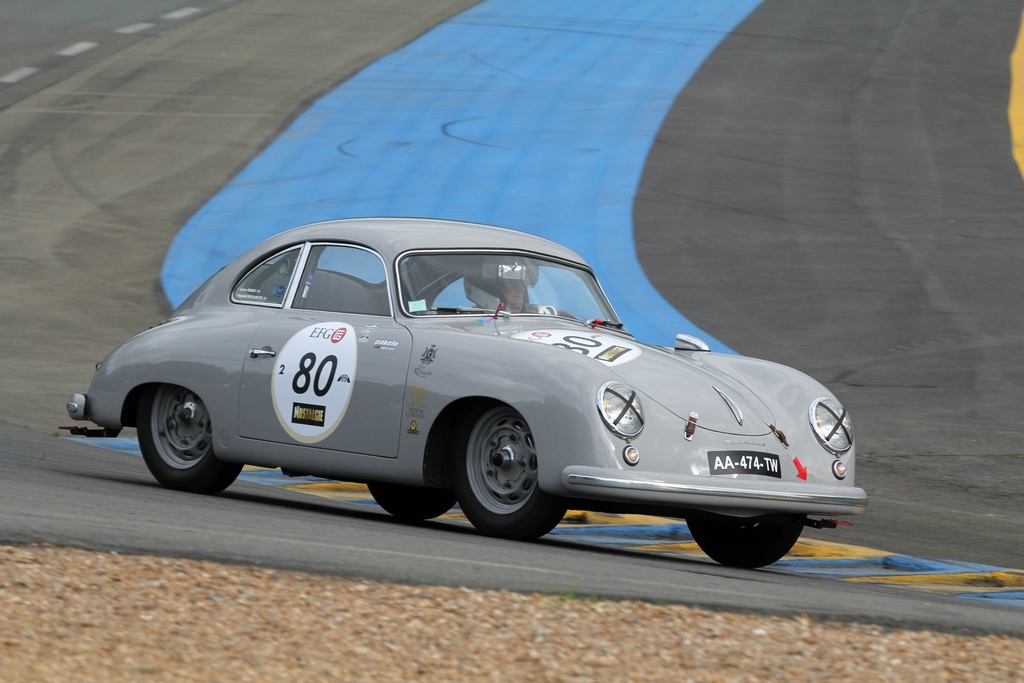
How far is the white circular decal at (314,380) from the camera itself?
746 cm

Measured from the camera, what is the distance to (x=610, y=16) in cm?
2855

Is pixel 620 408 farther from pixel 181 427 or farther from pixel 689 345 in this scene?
pixel 181 427

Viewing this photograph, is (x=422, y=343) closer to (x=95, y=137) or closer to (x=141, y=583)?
(x=141, y=583)

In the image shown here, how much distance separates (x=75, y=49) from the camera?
2664 cm

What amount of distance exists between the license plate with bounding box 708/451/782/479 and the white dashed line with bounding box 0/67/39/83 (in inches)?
796

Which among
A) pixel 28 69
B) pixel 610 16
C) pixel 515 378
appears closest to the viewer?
pixel 515 378

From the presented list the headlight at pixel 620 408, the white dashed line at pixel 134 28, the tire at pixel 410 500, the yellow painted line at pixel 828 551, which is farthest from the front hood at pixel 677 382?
the white dashed line at pixel 134 28

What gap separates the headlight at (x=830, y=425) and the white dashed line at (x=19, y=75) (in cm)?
1987

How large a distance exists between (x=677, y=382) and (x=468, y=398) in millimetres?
955

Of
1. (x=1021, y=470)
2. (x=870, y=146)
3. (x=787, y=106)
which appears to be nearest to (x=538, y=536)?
(x=1021, y=470)

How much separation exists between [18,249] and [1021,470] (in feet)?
35.9

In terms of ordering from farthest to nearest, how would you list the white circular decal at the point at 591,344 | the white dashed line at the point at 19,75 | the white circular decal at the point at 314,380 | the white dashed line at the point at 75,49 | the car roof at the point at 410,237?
the white dashed line at the point at 75,49 → the white dashed line at the point at 19,75 → the car roof at the point at 410,237 → the white circular decal at the point at 314,380 → the white circular decal at the point at 591,344

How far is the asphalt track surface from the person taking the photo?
6.77m

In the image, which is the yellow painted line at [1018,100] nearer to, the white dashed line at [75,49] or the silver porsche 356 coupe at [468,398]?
the silver porsche 356 coupe at [468,398]
